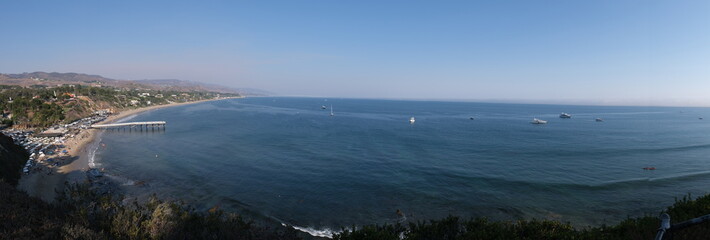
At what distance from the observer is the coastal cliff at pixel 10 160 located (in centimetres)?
2681

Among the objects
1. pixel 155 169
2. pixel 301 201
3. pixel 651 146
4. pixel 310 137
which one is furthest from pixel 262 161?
pixel 651 146

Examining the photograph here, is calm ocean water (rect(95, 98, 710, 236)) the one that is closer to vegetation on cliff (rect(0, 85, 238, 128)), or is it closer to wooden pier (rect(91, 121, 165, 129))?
wooden pier (rect(91, 121, 165, 129))

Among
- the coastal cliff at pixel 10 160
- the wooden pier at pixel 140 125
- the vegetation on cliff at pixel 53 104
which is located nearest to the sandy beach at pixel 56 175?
the coastal cliff at pixel 10 160

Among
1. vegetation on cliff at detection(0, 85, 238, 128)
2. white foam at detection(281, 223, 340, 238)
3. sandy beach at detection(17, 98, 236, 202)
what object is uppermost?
vegetation on cliff at detection(0, 85, 238, 128)

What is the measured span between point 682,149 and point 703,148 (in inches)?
159

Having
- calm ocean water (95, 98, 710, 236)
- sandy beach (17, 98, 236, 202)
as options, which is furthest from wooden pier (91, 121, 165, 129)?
sandy beach (17, 98, 236, 202)

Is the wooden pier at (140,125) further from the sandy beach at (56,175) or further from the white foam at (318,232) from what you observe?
the white foam at (318,232)

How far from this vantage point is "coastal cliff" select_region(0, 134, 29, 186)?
26.8 meters

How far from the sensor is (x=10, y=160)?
102 feet

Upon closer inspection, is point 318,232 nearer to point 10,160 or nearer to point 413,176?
point 413,176

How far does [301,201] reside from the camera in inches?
968

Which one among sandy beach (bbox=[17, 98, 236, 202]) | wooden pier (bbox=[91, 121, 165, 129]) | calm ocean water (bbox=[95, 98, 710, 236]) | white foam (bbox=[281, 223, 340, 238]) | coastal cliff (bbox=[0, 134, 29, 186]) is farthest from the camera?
wooden pier (bbox=[91, 121, 165, 129])

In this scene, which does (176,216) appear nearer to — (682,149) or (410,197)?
(410,197)

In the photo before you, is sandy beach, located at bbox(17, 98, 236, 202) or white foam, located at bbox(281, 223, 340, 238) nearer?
white foam, located at bbox(281, 223, 340, 238)
